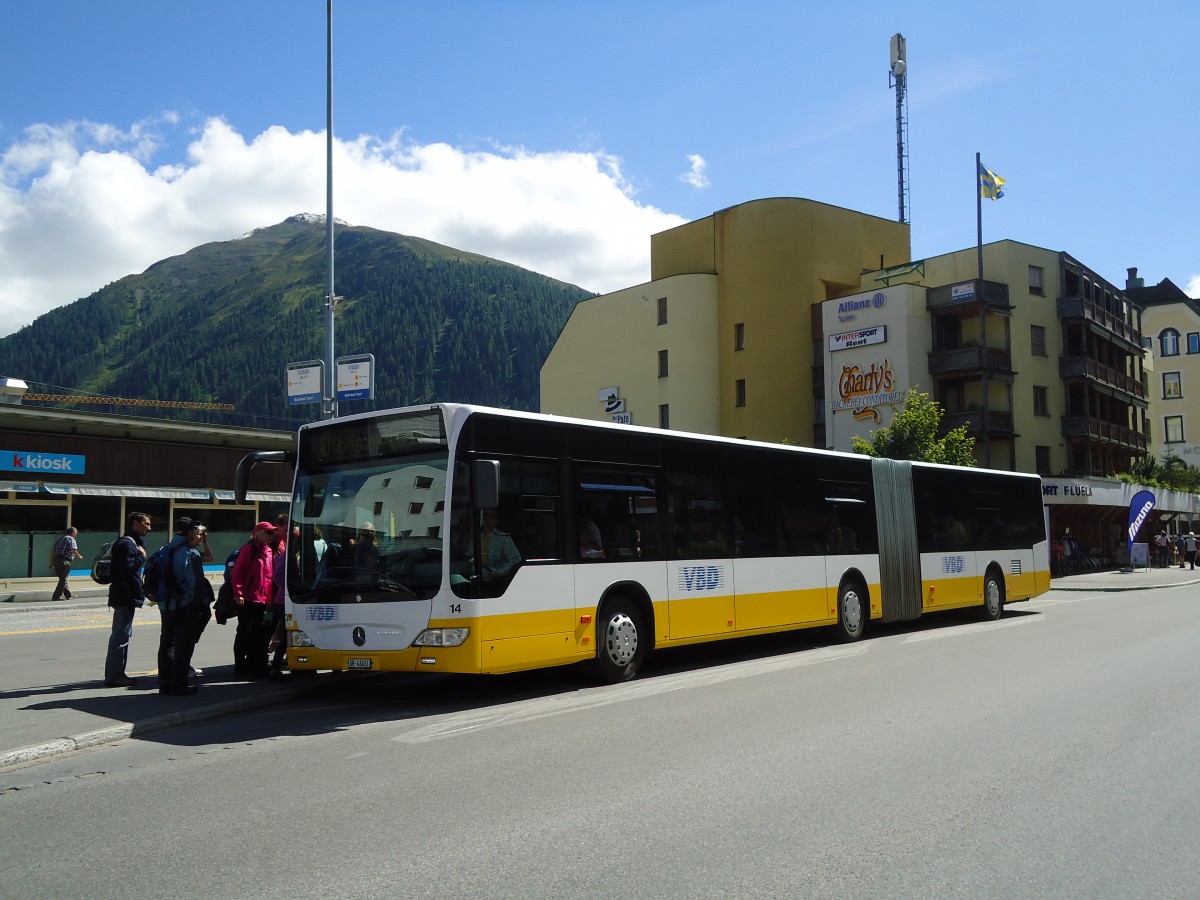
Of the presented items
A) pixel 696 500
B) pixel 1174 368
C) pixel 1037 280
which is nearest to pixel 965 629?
pixel 696 500

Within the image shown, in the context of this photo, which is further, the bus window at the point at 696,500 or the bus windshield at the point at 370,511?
the bus window at the point at 696,500

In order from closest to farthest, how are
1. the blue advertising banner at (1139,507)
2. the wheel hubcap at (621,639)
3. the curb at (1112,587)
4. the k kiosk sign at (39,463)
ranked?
the wheel hubcap at (621,639) → the k kiosk sign at (39,463) → the curb at (1112,587) → the blue advertising banner at (1139,507)

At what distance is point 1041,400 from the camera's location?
5309cm

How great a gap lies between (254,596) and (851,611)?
30.0 ft

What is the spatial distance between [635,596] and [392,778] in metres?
5.45

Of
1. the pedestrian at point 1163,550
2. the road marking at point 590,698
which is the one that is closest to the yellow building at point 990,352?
the pedestrian at point 1163,550

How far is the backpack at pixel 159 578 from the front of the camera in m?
10.4

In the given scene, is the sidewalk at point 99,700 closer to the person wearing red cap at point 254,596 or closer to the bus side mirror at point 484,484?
the person wearing red cap at point 254,596

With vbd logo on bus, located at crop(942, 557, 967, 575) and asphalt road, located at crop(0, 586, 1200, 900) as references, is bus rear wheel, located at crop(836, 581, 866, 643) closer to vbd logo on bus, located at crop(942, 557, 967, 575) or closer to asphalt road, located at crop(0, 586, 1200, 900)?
vbd logo on bus, located at crop(942, 557, 967, 575)

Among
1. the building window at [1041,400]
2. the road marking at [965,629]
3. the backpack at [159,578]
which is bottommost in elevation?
the road marking at [965,629]

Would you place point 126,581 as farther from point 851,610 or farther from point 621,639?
point 851,610

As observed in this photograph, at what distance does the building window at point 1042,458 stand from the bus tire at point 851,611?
3938 cm

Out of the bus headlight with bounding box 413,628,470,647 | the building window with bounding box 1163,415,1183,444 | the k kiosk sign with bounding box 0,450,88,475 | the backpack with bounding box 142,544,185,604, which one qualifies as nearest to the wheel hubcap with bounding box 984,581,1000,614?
the bus headlight with bounding box 413,628,470,647

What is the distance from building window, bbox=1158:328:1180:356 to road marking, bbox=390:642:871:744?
→ 85838 mm
